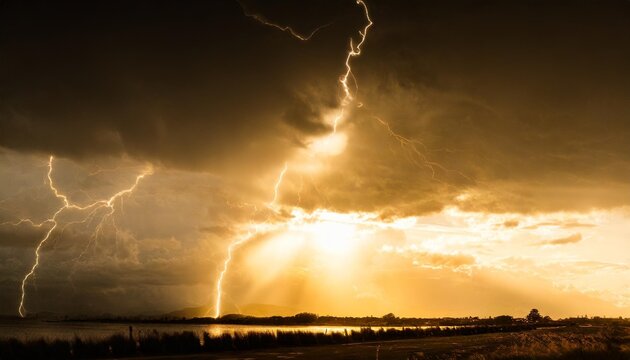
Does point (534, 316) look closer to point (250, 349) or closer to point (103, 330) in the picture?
point (103, 330)

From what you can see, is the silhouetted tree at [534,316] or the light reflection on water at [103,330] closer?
the light reflection on water at [103,330]

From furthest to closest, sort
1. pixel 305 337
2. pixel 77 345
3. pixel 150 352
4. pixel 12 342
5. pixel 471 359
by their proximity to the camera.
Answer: pixel 305 337, pixel 150 352, pixel 77 345, pixel 12 342, pixel 471 359

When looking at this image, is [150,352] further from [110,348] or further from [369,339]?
[369,339]

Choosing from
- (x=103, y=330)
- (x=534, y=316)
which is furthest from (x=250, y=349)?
(x=534, y=316)

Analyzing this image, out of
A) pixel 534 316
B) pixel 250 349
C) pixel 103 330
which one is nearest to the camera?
pixel 250 349

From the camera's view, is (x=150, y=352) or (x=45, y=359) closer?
(x=45, y=359)

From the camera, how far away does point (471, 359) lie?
76.8 feet

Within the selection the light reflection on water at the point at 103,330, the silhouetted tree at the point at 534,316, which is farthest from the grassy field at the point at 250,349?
the silhouetted tree at the point at 534,316

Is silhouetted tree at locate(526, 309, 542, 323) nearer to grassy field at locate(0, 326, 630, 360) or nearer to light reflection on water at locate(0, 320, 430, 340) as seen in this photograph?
light reflection on water at locate(0, 320, 430, 340)

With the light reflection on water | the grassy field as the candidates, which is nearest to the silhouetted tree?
the light reflection on water

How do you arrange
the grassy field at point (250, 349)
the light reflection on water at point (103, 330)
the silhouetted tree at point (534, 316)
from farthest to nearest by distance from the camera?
the silhouetted tree at point (534, 316), the light reflection on water at point (103, 330), the grassy field at point (250, 349)

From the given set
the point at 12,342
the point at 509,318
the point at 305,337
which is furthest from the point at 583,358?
the point at 509,318

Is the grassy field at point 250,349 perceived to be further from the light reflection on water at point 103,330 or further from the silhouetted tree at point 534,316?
the silhouetted tree at point 534,316

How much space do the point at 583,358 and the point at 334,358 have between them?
1215cm
